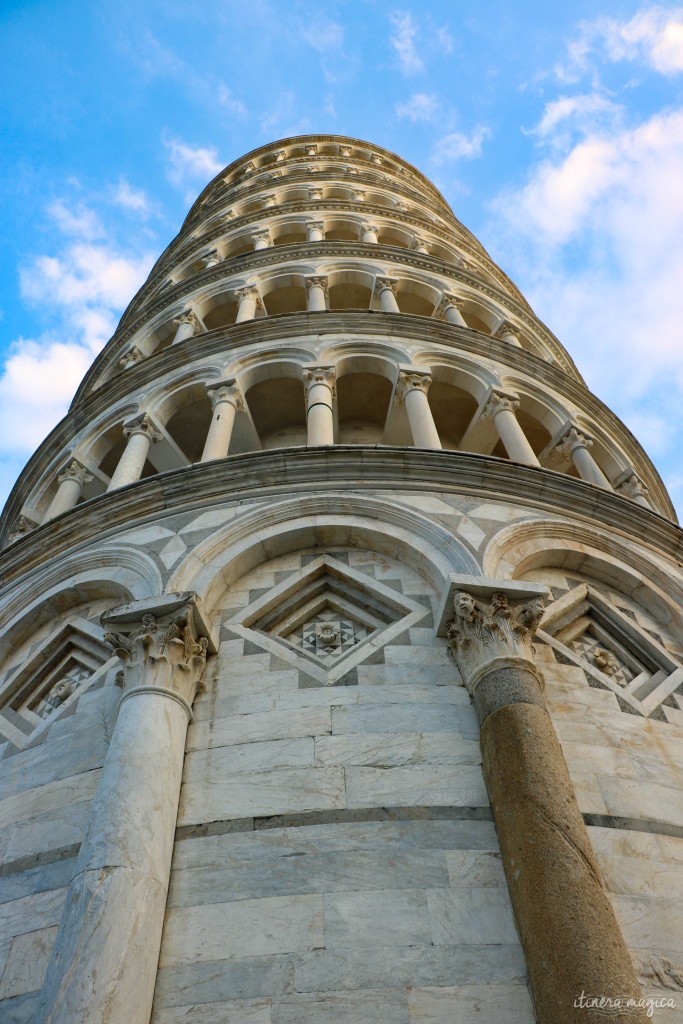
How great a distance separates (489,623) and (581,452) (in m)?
6.25

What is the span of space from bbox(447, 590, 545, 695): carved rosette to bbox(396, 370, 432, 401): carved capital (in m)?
5.50

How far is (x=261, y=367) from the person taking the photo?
1195cm

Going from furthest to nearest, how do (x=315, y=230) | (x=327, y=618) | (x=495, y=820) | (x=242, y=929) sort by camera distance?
(x=315, y=230)
(x=327, y=618)
(x=495, y=820)
(x=242, y=929)

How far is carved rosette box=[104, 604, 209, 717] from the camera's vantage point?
583 centimetres

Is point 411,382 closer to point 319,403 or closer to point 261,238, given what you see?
point 319,403

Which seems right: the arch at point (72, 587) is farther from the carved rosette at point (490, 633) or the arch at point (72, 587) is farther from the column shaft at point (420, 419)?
the column shaft at point (420, 419)

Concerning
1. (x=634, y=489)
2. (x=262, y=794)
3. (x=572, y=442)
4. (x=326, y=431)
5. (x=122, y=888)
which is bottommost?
(x=122, y=888)

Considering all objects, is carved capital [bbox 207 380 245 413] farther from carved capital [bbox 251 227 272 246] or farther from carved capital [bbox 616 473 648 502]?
carved capital [bbox 251 227 272 246]

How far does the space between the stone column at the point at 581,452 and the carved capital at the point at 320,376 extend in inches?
144

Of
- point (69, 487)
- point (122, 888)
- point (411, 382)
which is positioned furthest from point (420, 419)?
point (122, 888)

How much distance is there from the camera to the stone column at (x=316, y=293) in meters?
14.8

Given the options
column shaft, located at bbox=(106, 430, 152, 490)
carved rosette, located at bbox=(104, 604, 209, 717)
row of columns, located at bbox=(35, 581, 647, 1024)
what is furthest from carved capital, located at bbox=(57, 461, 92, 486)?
carved rosette, located at bbox=(104, 604, 209, 717)

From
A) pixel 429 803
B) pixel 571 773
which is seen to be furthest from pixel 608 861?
pixel 429 803

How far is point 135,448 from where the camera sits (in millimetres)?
10914
